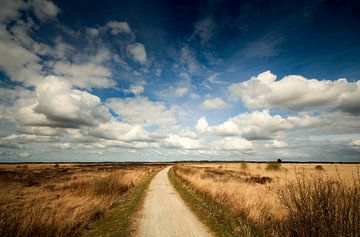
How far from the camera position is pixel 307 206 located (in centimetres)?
543

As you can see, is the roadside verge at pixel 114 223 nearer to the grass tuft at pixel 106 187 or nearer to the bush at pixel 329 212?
the grass tuft at pixel 106 187

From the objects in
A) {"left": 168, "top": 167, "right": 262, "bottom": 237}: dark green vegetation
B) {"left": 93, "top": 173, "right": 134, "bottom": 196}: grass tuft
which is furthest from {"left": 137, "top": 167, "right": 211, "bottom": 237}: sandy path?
{"left": 93, "top": 173, "right": 134, "bottom": 196}: grass tuft

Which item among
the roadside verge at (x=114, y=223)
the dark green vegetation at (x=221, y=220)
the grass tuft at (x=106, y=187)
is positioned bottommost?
the roadside verge at (x=114, y=223)

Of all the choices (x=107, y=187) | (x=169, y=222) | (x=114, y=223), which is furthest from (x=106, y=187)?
(x=169, y=222)

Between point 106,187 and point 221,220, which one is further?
point 106,187

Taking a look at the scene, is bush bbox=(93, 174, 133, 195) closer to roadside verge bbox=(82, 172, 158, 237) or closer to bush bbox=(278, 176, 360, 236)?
roadside verge bbox=(82, 172, 158, 237)

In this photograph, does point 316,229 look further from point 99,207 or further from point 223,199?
point 99,207

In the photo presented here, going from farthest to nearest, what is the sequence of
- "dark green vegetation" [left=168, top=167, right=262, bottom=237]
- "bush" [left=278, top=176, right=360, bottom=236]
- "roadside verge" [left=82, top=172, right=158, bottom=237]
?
"roadside verge" [left=82, top=172, right=158, bottom=237], "dark green vegetation" [left=168, top=167, right=262, bottom=237], "bush" [left=278, top=176, right=360, bottom=236]

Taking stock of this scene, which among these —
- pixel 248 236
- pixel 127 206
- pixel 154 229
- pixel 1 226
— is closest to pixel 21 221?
pixel 1 226

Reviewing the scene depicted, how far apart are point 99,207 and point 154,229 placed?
14.6ft

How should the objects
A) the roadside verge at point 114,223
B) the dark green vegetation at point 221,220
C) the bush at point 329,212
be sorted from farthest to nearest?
the roadside verge at point 114,223
the dark green vegetation at point 221,220
the bush at point 329,212

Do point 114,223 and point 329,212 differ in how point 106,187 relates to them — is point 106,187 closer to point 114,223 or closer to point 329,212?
point 114,223

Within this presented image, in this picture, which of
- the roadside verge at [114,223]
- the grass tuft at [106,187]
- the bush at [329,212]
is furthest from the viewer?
the grass tuft at [106,187]

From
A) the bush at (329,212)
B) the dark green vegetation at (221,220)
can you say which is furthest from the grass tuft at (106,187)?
the bush at (329,212)
